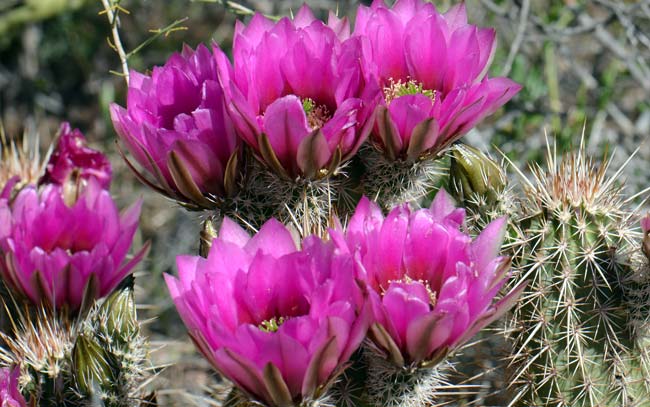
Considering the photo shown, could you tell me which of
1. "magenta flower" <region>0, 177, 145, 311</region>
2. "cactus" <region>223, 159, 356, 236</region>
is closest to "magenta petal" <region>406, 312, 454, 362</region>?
"cactus" <region>223, 159, 356, 236</region>

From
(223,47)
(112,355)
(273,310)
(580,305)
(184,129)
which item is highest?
(184,129)

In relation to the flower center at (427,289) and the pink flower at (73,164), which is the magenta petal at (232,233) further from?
the pink flower at (73,164)

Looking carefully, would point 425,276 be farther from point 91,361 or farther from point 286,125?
point 91,361

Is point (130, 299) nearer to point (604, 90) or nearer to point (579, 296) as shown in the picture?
point (579, 296)

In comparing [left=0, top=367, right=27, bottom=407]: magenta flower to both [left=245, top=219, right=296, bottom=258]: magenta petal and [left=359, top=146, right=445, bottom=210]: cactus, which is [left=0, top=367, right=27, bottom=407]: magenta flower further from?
[left=359, top=146, right=445, bottom=210]: cactus

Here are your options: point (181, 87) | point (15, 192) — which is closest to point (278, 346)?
point (181, 87)

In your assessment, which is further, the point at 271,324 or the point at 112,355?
the point at 112,355

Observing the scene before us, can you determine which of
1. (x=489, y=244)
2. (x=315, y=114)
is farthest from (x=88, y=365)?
(x=489, y=244)
